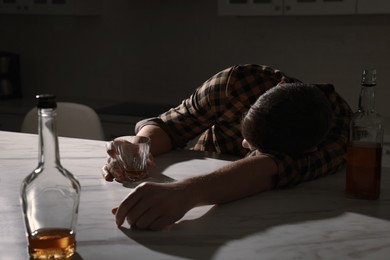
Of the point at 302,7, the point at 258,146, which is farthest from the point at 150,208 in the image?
the point at 302,7

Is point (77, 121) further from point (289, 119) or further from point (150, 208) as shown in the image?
point (150, 208)

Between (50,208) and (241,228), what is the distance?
358mm

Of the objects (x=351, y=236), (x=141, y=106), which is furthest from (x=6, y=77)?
(x=351, y=236)

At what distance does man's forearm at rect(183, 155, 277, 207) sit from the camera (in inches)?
46.4

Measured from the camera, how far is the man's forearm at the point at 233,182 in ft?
3.87

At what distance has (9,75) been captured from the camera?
3912 mm

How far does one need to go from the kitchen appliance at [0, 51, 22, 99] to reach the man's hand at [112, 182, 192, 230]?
9.98 ft

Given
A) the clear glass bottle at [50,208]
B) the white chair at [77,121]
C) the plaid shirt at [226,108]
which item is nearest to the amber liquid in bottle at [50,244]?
the clear glass bottle at [50,208]

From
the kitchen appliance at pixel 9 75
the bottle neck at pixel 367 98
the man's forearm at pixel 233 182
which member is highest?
the bottle neck at pixel 367 98

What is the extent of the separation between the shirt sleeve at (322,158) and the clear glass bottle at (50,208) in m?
0.56

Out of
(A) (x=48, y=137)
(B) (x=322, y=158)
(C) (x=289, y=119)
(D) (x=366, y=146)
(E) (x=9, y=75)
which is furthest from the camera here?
(E) (x=9, y=75)

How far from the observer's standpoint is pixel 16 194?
1271 mm

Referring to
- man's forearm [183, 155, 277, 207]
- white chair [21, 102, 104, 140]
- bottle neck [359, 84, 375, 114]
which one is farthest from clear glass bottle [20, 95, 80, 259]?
white chair [21, 102, 104, 140]

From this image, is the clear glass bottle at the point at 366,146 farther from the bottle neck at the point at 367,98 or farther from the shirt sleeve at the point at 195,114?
the shirt sleeve at the point at 195,114
